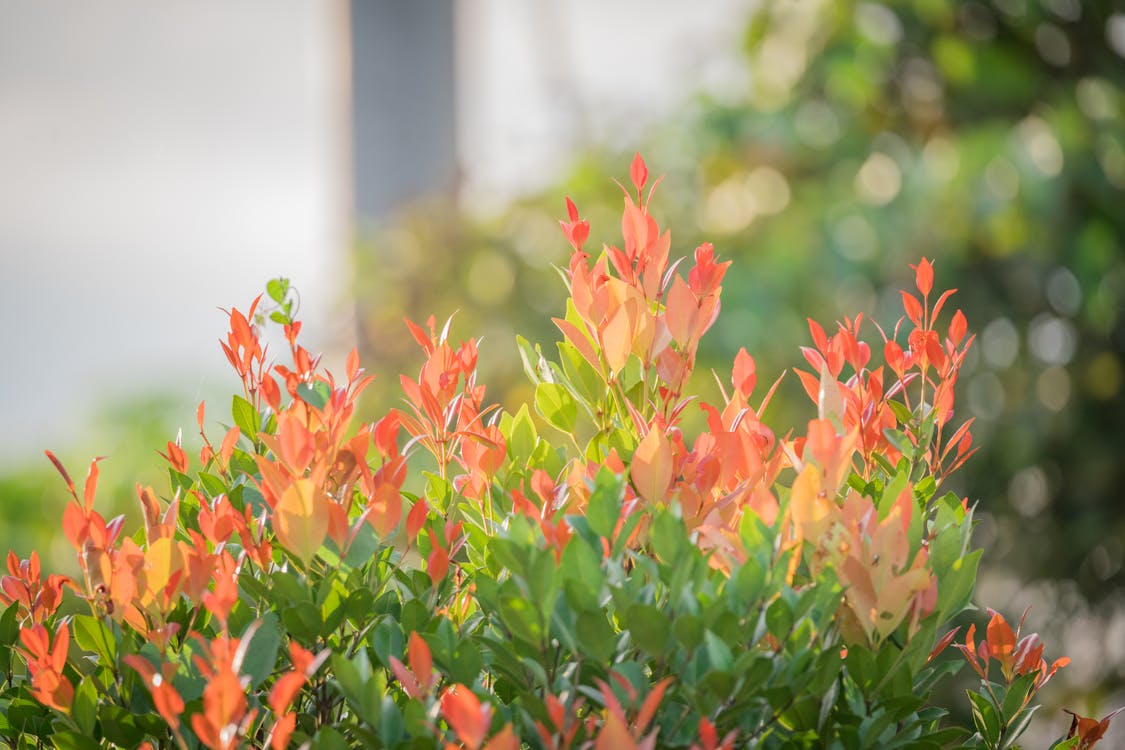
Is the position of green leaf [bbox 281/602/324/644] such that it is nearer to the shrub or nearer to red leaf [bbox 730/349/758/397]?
the shrub

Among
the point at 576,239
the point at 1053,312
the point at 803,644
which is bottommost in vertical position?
the point at 1053,312

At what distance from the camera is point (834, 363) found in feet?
3.07

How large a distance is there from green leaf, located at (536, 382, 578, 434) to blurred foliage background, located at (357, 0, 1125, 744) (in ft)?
9.30

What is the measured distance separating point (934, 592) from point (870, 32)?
4.05 meters

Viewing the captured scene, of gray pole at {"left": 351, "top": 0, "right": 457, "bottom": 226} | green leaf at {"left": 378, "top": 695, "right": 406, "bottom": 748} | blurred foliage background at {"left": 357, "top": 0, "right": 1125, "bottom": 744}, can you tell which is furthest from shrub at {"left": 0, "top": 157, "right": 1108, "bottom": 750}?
gray pole at {"left": 351, "top": 0, "right": 457, "bottom": 226}

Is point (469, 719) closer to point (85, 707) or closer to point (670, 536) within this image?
point (670, 536)

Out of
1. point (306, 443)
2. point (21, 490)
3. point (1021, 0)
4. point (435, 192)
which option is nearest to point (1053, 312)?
point (1021, 0)

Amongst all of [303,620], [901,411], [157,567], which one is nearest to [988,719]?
[901,411]

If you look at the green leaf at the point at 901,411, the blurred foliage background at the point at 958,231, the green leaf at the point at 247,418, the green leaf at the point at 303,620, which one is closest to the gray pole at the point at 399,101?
the blurred foliage background at the point at 958,231

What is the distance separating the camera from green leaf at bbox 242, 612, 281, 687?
2.60 ft

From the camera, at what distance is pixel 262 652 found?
2.60 ft

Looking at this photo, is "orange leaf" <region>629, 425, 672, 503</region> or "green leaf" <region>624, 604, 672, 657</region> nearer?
"green leaf" <region>624, 604, 672, 657</region>

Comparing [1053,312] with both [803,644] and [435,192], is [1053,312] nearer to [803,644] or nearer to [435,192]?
[435,192]

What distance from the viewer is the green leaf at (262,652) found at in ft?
2.60
